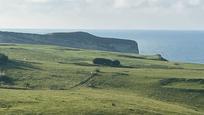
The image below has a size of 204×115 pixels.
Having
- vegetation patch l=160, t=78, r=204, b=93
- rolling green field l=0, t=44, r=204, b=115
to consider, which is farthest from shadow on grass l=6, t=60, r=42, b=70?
vegetation patch l=160, t=78, r=204, b=93

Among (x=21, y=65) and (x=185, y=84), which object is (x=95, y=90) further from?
(x=21, y=65)

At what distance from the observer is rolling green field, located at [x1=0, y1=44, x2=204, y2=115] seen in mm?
A: 69500

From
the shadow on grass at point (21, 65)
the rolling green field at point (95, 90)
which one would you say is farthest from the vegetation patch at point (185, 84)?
the shadow on grass at point (21, 65)

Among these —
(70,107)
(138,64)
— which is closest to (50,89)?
(70,107)

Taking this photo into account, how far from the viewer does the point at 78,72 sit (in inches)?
4296

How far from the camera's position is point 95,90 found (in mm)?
92500

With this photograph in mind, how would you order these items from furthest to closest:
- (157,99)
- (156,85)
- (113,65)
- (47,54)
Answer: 1. (47,54)
2. (113,65)
3. (156,85)
4. (157,99)

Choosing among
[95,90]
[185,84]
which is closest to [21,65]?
[95,90]

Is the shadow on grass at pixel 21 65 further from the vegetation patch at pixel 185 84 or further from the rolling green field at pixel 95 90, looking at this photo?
the vegetation patch at pixel 185 84

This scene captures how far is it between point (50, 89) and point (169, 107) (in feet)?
81.1

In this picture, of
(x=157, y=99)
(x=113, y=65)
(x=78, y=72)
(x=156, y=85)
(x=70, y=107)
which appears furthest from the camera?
(x=113, y=65)

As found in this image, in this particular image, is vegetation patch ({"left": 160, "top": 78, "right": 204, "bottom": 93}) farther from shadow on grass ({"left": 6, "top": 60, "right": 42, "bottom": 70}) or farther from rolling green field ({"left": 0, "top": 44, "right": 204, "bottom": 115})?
shadow on grass ({"left": 6, "top": 60, "right": 42, "bottom": 70})

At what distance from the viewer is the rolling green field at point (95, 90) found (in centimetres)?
6950

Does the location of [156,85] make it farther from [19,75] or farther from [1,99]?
[1,99]
